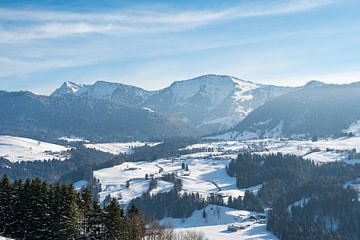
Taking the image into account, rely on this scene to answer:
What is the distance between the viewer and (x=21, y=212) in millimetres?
71000

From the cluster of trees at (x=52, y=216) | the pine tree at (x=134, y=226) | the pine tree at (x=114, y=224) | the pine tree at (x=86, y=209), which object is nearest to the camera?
the cluster of trees at (x=52, y=216)

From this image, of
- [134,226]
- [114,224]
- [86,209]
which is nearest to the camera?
[114,224]

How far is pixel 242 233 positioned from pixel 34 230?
120522 mm

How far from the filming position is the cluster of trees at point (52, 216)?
70.0m

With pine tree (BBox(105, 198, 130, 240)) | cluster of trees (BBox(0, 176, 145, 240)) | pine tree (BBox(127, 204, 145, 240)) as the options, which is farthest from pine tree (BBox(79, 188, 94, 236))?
pine tree (BBox(127, 204, 145, 240))

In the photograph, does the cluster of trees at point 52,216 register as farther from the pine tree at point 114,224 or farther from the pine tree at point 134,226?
the pine tree at point 134,226

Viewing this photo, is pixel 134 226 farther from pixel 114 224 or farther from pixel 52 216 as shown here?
pixel 52 216

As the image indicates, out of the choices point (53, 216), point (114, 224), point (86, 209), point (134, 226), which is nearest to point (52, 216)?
point (53, 216)

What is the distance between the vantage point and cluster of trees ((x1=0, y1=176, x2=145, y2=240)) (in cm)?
7000

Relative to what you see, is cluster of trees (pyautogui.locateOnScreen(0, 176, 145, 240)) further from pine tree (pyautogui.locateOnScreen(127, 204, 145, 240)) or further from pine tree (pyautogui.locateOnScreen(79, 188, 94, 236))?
pine tree (pyautogui.locateOnScreen(127, 204, 145, 240))

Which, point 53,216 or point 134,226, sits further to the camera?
point 134,226

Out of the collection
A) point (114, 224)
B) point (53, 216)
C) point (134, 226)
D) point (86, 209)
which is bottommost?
point (134, 226)

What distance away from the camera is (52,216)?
231ft

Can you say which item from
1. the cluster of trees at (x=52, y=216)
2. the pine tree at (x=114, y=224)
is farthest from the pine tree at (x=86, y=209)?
the pine tree at (x=114, y=224)
